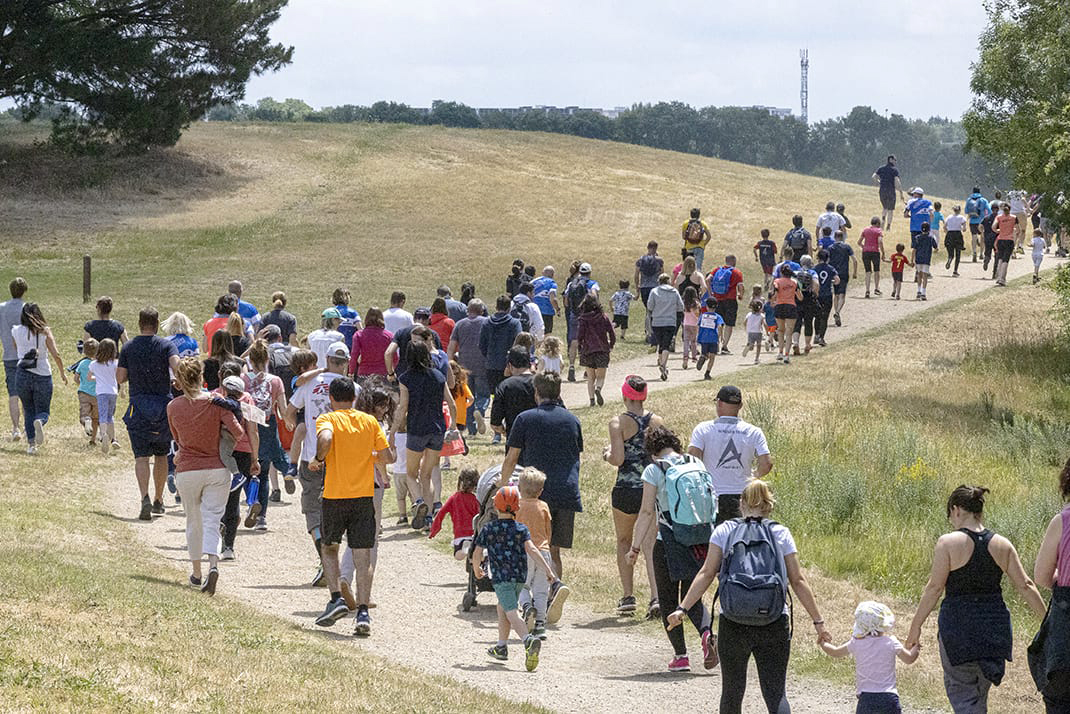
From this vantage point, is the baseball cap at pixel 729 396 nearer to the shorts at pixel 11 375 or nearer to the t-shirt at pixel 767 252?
the shorts at pixel 11 375

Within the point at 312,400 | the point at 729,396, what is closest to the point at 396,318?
the point at 312,400

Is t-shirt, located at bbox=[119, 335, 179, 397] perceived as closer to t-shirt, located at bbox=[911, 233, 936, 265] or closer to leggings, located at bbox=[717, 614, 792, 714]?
leggings, located at bbox=[717, 614, 792, 714]

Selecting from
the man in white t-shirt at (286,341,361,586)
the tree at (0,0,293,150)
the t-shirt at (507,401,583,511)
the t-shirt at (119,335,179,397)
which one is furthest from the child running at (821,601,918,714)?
the tree at (0,0,293,150)

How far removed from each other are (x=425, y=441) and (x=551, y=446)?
3081 mm

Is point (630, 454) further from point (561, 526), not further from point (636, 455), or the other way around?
point (561, 526)

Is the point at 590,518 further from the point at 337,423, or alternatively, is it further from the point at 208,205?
the point at 208,205

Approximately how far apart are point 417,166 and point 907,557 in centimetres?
4647

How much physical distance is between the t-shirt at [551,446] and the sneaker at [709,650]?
1.87 meters

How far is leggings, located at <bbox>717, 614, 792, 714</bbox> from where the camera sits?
762 cm

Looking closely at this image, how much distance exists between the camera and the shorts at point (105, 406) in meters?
17.2

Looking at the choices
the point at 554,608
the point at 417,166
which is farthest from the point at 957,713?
the point at 417,166

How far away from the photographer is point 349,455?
10.0 m

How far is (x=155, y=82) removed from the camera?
51125 millimetres

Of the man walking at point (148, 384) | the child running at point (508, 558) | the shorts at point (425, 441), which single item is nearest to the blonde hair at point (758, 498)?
the child running at point (508, 558)
